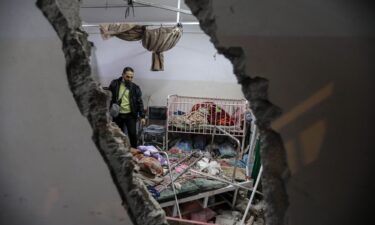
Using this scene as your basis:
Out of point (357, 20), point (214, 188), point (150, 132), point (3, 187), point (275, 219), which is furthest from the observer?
point (150, 132)

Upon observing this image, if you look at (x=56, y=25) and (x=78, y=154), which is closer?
(x=56, y=25)

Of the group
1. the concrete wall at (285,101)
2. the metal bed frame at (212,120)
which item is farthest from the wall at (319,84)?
the metal bed frame at (212,120)

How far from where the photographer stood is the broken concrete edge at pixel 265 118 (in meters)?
1.14

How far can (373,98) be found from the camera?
3.66 ft

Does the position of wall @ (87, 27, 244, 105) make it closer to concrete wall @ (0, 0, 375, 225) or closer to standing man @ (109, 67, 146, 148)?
standing man @ (109, 67, 146, 148)

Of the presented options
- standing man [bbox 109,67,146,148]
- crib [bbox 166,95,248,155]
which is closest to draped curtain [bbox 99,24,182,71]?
Result: standing man [bbox 109,67,146,148]

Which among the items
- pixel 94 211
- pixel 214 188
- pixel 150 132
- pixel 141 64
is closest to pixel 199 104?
pixel 150 132

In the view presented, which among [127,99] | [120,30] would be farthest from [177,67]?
[120,30]

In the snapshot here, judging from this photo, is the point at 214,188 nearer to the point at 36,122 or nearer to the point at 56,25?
the point at 36,122

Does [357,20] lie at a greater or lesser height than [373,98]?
greater

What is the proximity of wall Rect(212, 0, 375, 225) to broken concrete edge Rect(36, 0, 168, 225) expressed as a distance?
655mm

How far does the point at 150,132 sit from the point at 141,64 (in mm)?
2014

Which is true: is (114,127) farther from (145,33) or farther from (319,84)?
(145,33)

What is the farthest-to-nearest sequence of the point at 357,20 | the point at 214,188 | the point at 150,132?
the point at 150,132, the point at 214,188, the point at 357,20
